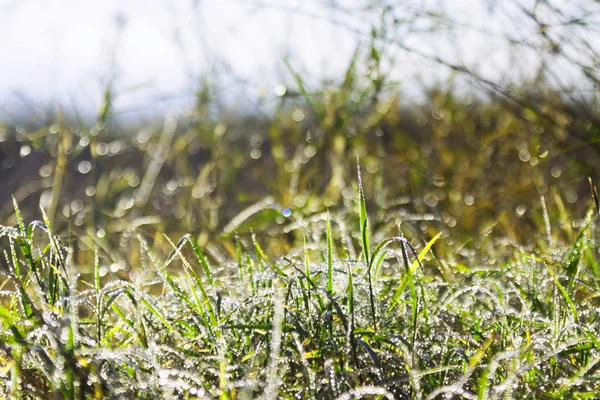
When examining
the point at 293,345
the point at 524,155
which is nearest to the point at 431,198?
the point at 524,155

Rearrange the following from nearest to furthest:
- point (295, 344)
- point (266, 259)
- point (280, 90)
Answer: point (295, 344)
point (266, 259)
point (280, 90)

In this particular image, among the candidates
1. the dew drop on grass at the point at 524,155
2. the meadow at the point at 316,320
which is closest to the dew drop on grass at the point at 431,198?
the dew drop on grass at the point at 524,155

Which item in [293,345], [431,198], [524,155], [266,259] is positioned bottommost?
[431,198]

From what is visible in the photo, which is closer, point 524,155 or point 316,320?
point 316,320

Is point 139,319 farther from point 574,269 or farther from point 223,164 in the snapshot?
point 223,164

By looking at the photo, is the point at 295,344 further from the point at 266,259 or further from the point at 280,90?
the point at 280,90

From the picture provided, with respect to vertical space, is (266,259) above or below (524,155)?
above

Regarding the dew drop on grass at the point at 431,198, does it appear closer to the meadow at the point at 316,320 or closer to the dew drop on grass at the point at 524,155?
the dew drop on grass at the point at 524,155

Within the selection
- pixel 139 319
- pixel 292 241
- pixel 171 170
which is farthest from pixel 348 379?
pixel 171 170

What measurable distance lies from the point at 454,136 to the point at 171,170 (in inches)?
122

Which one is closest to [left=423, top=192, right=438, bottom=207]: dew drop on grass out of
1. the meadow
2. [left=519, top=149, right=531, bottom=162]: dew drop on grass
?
[left=519, top=149, right=531, bottom=162]: dew drop on grass

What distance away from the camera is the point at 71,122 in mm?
3234

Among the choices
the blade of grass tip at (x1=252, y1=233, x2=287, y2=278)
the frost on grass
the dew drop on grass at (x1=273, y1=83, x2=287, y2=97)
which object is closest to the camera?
the frost on grass

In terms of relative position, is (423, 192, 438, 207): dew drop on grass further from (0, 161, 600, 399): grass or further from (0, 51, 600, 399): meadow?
(0, 161, 600, 399): grass
